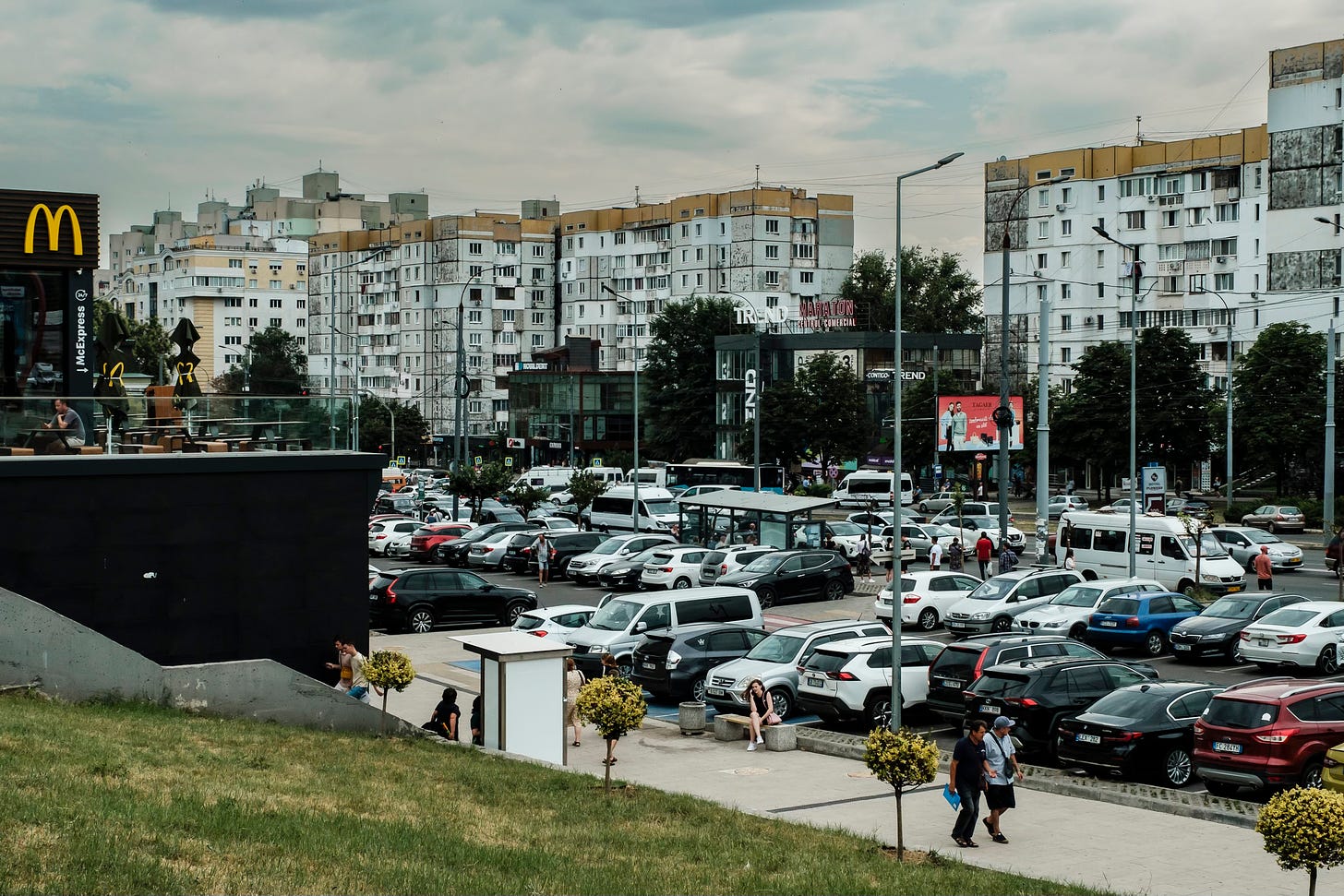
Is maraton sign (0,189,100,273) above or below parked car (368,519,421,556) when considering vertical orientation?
above

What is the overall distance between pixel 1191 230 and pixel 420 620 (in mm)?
77120

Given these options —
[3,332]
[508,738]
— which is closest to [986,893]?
[508,738]

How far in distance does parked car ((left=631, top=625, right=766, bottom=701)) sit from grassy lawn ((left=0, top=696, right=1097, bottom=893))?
7.82m

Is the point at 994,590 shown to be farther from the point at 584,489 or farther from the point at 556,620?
the point at 584,489

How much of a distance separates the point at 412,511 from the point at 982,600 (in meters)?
38.1

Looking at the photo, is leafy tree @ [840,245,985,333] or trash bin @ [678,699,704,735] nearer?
trash bin @ [678,699,704,735]

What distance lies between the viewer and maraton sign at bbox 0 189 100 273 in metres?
28.8

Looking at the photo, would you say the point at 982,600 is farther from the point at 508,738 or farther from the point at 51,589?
the point at 51,589

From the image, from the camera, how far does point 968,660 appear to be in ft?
75.4

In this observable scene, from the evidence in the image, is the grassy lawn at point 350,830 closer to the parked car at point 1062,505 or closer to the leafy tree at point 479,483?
the leafy tree at point 479,483

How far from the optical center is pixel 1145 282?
327 ft

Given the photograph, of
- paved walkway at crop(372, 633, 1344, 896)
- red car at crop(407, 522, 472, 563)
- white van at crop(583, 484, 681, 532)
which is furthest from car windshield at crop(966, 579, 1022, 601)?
white van at crop(583, 484, 681, 532)

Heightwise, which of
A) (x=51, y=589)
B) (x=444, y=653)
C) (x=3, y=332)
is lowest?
(x=444, y=653)

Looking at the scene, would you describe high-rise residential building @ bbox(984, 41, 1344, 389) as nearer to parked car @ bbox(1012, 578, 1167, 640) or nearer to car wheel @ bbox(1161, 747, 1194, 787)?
parked car @ bbox(1012, 578, 1167, 640)
